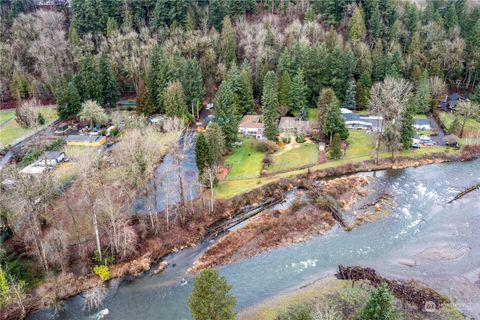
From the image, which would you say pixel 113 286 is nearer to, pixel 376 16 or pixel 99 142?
pixel 99 142

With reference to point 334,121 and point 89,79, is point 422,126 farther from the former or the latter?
point 89,79

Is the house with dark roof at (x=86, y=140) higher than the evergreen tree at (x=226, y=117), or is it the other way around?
the evergreen tree at (x=226, y=117)

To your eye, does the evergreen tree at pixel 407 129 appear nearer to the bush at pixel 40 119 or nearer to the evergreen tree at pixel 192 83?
the evergreen tree at pixel 192 83

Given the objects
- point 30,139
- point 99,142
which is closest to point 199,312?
point 99,142

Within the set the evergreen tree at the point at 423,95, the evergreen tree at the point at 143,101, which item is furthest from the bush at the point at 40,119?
the evergreen tree at the point at 423,95

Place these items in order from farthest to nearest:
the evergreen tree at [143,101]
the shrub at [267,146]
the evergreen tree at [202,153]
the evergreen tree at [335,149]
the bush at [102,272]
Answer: the evergreen tree at [143,101], the shrub at [267,146], the evergreen tree at [335,149], the evergreen tree at [202,153], the bush at [102,272]

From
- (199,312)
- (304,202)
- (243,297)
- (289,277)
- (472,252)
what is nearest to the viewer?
(199,312)
